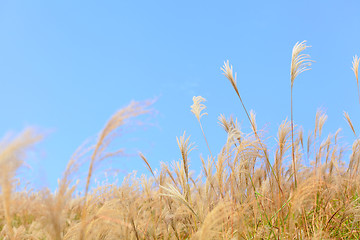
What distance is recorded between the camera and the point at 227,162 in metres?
2.57

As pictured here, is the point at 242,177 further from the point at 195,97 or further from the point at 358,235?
the point at 358,235

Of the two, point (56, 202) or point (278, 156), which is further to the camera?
point (278, 156)

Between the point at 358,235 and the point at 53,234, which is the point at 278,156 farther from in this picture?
the point at 53,234

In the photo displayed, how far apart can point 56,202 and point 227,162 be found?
4.77 ft

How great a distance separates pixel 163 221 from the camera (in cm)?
316

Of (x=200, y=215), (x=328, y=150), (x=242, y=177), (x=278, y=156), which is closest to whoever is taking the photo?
(x=200, y=215)

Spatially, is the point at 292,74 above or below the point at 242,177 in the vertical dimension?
above

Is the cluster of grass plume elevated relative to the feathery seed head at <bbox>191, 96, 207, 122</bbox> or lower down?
lower down

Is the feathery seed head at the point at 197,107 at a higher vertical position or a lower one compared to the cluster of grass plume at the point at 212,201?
higher

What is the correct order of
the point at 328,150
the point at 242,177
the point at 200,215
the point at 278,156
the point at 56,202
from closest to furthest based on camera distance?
the point at 56,202, the point at 200,215, the point at 278,156, the point at 242,177, the point at 328,150

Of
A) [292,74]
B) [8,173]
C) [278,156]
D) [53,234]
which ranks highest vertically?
[292,74]

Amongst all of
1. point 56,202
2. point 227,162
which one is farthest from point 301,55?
point 56,202

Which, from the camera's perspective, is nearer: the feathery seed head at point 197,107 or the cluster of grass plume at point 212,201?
the cluster of grass plume at point 212,201

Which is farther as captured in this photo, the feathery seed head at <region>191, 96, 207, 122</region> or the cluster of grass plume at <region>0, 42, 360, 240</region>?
the feathery seed head at <region>191, 96, 207, 122</region>
